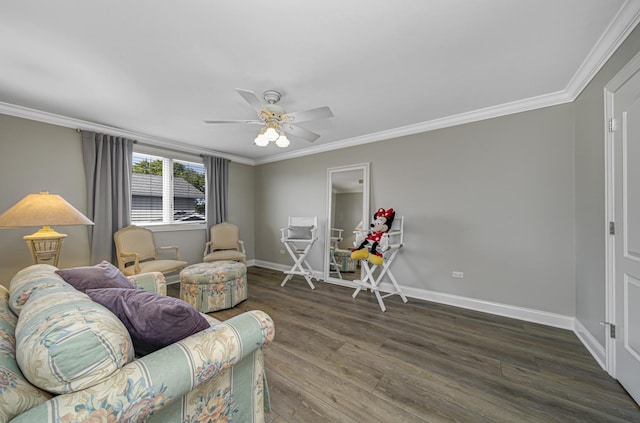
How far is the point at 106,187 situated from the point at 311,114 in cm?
317

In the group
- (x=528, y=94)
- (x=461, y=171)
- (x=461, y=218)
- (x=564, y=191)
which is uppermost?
(x=528, y=94)

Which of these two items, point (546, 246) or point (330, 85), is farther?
point (546, 246)

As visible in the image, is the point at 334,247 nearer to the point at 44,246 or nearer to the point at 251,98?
the point at 251,98

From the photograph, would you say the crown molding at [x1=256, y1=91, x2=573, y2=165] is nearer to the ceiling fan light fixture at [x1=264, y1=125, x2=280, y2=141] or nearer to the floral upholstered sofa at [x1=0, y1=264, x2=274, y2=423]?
the ceiling fan light fixture at [x1=264, y1=125, x2=280, y2=141]

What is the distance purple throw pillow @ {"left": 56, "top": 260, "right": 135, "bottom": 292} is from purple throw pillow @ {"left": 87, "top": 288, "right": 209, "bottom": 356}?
0.35m

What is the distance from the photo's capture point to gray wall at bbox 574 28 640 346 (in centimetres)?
185

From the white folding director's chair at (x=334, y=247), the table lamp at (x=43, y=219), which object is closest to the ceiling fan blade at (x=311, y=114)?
the table lamp at (x=43, y=219)

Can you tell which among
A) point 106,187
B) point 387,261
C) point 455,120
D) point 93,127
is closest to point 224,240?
point 106,187

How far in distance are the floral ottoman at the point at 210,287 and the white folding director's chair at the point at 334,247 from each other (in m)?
1.67

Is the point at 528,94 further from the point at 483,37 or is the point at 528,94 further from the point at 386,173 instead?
the point at 386,173

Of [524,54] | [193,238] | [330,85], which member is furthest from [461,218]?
[193,238]

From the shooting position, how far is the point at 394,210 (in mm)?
3508

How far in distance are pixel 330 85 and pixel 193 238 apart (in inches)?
141

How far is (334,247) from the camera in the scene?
417 centimetres
